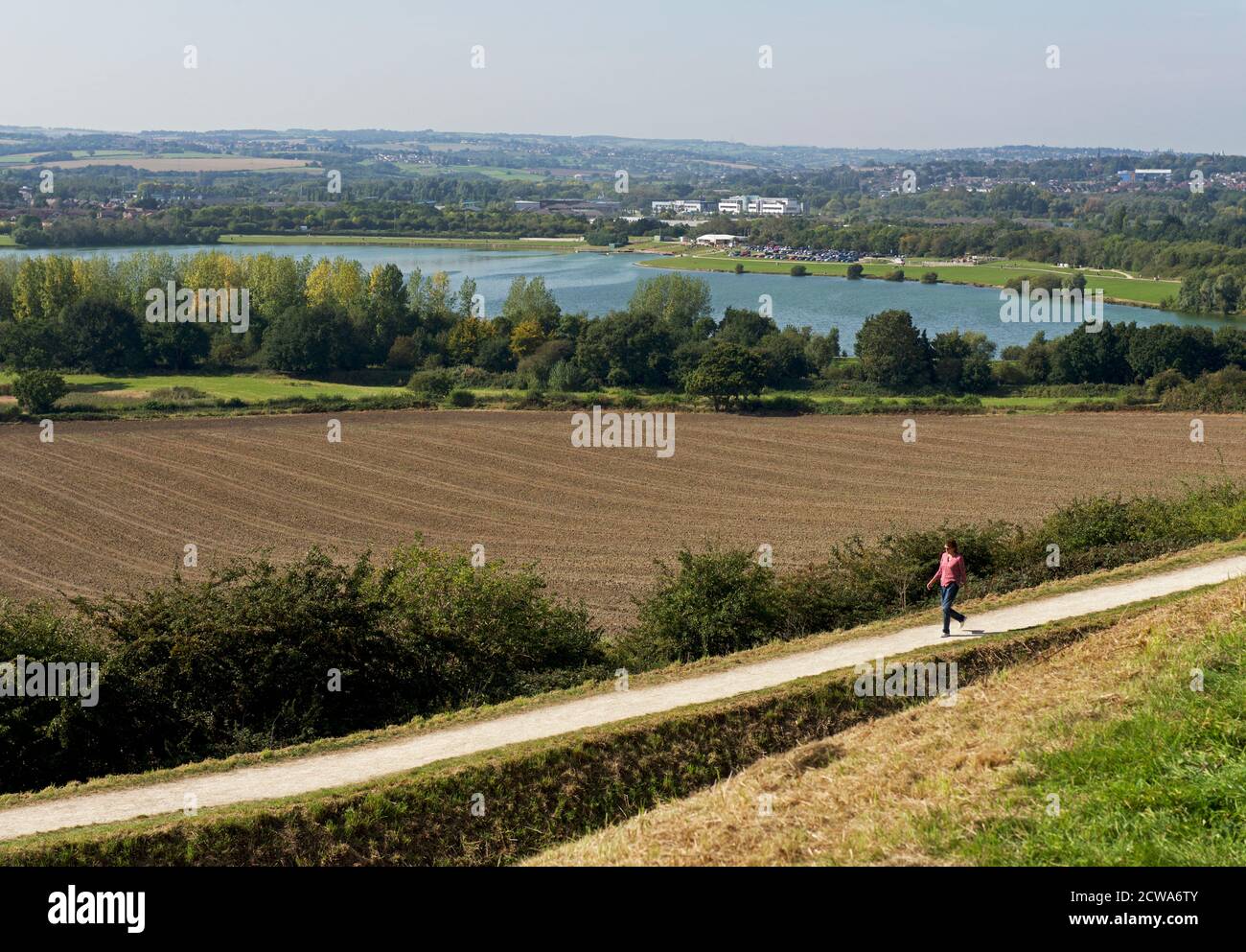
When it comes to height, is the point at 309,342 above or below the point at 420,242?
below

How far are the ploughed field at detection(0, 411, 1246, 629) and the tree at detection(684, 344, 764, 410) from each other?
2.64 meters

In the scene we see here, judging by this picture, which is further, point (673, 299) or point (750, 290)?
point (750, 290)

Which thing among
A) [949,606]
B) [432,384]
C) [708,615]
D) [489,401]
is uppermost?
[432,384]

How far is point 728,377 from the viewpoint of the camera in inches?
2218

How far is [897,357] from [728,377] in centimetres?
1173

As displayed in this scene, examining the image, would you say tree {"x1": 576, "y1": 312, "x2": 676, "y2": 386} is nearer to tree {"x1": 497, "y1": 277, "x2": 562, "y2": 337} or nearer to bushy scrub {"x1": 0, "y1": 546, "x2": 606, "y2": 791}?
tree {"x1": 497, "y1": 277, "x2": 562, "y2": 337}

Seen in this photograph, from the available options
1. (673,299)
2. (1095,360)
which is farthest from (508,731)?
(673,299)

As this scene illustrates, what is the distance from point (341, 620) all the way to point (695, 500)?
934 inches

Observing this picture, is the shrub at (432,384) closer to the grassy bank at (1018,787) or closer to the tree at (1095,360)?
the tree at (1095,360)

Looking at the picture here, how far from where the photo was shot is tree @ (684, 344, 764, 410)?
185 ft

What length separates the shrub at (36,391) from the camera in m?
51.2

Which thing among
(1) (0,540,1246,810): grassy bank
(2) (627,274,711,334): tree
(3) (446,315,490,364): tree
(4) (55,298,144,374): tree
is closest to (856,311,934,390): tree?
(2) (627,274,711,334): tree

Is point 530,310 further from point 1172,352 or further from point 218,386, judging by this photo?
point 1172,352

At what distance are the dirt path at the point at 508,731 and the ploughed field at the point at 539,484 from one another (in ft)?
32.9
